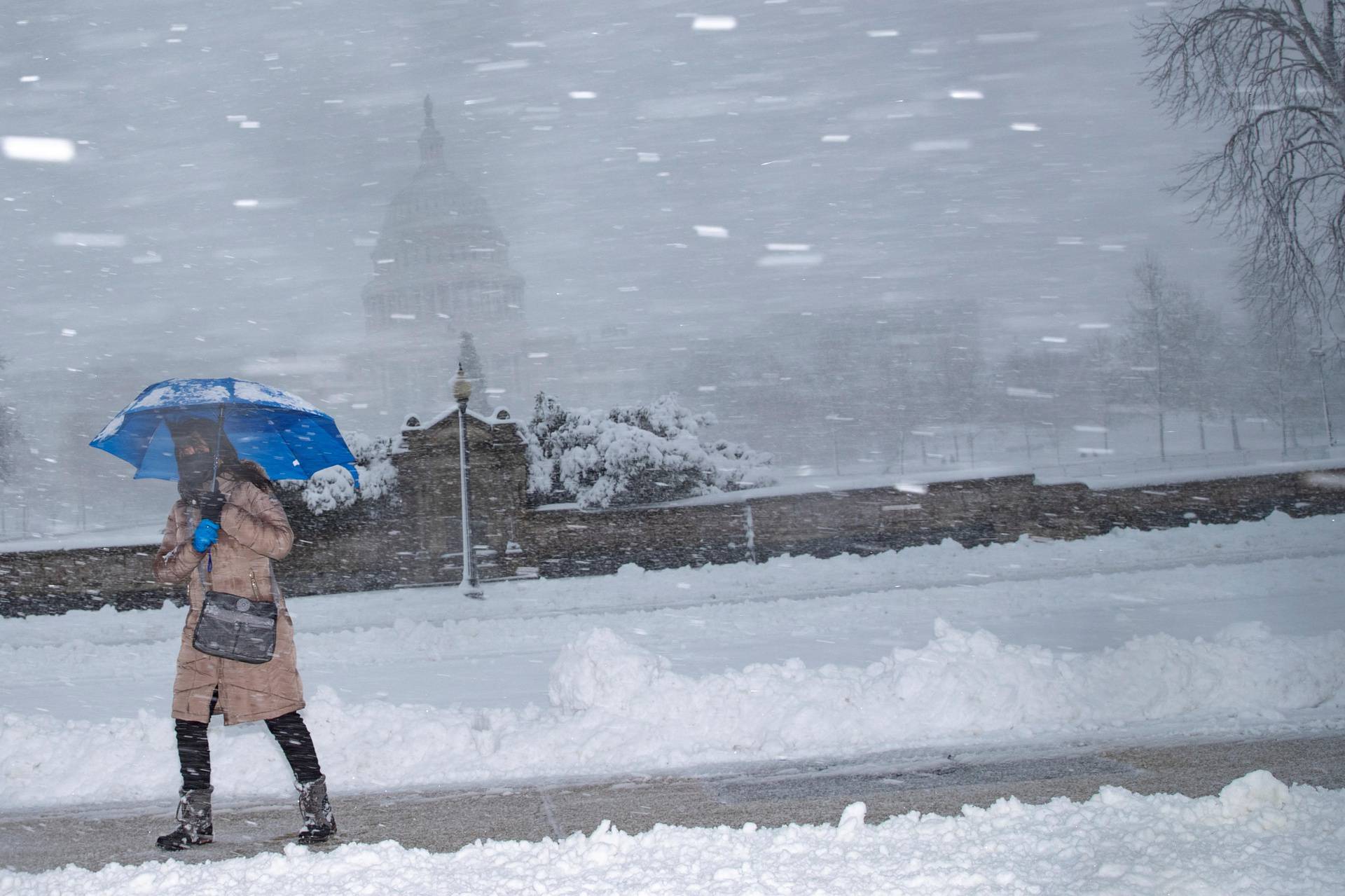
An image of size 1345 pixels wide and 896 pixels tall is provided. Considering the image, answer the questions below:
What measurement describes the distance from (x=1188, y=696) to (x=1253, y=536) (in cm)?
1544

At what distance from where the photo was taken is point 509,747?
596 cm

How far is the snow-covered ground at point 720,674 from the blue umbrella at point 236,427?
71.9 inches

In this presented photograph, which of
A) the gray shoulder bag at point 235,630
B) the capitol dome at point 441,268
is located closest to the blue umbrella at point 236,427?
the gray shoulder bag at point 235,630

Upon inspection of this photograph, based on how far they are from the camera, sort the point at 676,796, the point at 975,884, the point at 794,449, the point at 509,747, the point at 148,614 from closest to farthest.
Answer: the point at 975,884 < the point at 676,796 < the point at 509,747 < the point at 148,614 < the point at 794,449

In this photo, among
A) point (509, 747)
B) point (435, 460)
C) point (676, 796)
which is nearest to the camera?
point (676, 796)

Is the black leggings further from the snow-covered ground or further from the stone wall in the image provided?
the stone wall

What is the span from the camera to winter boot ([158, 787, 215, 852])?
4383 mm

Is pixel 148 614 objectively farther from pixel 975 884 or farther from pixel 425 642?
pixel 975 884

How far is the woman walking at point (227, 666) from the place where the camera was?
14.5 feet

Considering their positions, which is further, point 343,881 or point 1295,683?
point 1295,683

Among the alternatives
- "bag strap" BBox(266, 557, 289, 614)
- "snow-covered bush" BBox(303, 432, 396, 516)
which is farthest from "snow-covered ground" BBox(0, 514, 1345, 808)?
"snow-covered bush" BBox(303, 432, 396, 516)

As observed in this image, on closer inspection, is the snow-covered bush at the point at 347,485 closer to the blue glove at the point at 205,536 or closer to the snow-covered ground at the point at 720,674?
the snow-covered ground at the point at 720,674

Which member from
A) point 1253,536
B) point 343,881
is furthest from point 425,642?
point 1253,536

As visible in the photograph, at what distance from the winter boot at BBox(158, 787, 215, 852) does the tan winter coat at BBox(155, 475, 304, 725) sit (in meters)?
0.33
